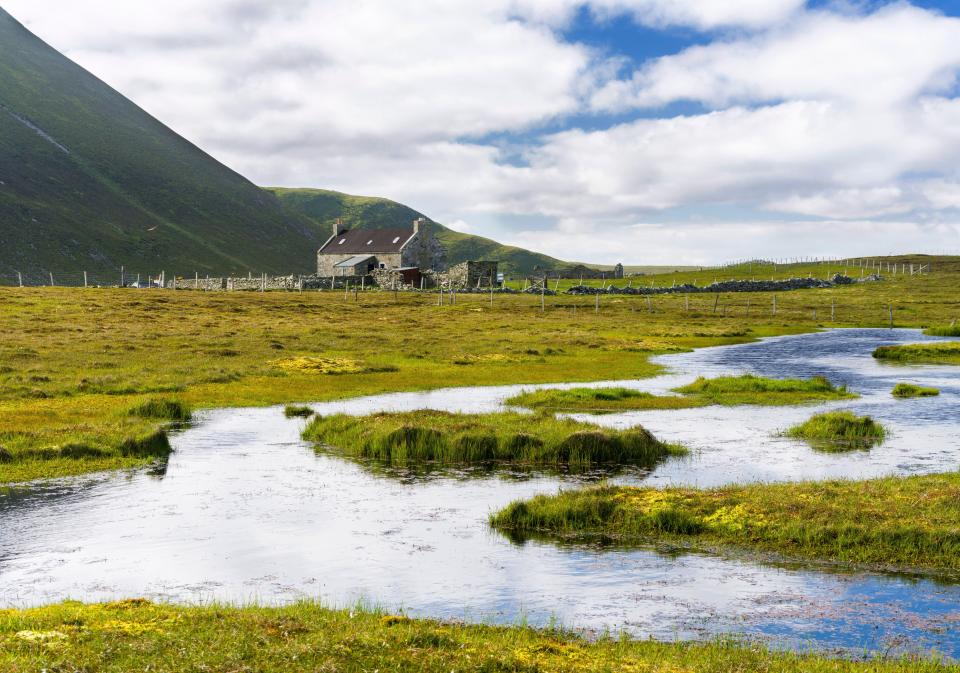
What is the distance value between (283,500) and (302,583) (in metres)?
6.30

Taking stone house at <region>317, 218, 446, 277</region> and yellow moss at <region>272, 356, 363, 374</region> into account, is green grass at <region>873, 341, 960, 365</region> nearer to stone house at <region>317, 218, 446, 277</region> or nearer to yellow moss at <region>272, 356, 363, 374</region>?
yellow moss at <region>272, 356, 363, 374</region>

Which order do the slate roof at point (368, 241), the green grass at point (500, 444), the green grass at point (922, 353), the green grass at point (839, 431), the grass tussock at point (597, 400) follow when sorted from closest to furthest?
the green grass at point (500, 444) < the green grass at point (839, 431) < the grass tussock at point (597, 400) < the green grass at point (922, 353) < the slate roof at point (368, 241)

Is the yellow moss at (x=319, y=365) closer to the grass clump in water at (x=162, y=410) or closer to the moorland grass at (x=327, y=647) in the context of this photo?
the grass clump in water at (x=162, y=410)

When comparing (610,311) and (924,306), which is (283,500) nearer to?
(610,311)

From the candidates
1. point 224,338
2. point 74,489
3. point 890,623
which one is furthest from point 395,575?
point 224,338

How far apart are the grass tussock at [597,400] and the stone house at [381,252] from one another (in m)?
113

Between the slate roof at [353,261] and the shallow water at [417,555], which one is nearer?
the shallow water at [417,555]

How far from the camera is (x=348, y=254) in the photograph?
165 metres

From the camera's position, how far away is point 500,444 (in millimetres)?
28594

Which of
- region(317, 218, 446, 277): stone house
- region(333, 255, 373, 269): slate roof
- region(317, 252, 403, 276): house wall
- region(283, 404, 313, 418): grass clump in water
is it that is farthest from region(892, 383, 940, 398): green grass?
region(333, 255, 373, 269): slate roof

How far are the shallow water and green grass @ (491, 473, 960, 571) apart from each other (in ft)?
3.27

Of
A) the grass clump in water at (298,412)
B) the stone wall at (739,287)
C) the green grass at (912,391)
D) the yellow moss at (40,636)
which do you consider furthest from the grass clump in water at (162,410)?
the stone wall at (739,287)

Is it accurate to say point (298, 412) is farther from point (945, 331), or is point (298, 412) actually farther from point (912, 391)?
point (945, 331)

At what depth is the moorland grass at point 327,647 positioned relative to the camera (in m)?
10.9
